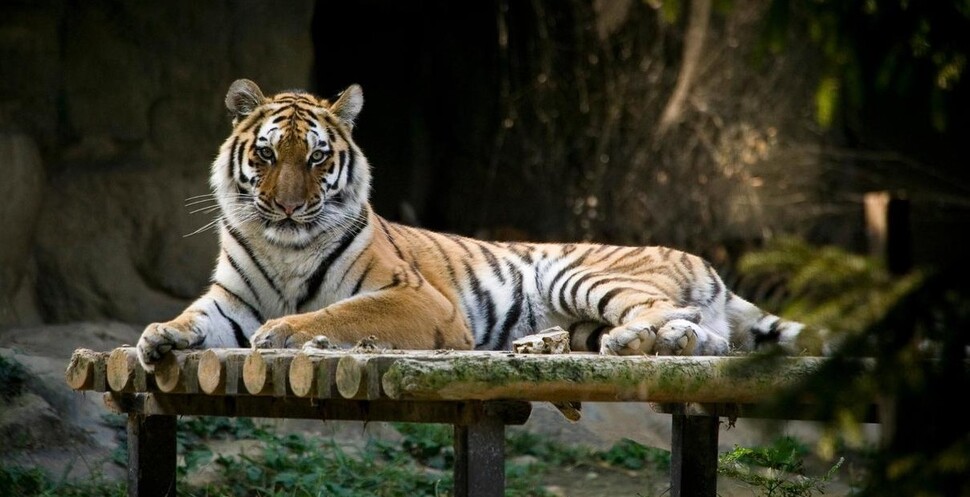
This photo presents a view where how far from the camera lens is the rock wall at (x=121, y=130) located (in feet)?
20.4

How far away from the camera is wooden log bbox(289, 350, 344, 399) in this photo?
292 centimetres

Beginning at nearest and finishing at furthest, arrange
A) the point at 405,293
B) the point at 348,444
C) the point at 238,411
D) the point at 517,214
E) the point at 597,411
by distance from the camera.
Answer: the point at 238,411, the point at 405,293, the point at 348,444, the point at 597,411, the point at 517,214

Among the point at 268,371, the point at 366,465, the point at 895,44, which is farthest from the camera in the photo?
the point at 366,465

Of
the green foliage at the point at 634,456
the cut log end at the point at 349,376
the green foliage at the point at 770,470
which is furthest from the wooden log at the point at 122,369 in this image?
the green foliage at the point at 634,456

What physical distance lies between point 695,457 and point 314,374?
5.14 feet

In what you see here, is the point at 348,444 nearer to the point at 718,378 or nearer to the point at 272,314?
the point at 272,314

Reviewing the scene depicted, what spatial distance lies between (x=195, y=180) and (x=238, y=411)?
3287 mm

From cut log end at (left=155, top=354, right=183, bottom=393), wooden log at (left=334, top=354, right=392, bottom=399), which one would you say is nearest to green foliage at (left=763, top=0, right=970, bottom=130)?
wooden log at (left=334, top=354, right=392, bottom=399)

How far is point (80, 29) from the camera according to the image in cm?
646

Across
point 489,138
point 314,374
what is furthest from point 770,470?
point 489,138

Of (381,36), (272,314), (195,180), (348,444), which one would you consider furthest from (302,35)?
(272,314)

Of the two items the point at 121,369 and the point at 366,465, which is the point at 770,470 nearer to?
the point at 366,465

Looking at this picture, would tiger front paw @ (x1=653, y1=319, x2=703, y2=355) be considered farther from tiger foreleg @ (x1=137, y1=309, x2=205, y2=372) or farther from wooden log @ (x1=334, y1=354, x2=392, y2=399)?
tiger foreleg @ (x1=137, y1=309, x2=205, y2=372)

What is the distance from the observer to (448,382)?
2.77m
